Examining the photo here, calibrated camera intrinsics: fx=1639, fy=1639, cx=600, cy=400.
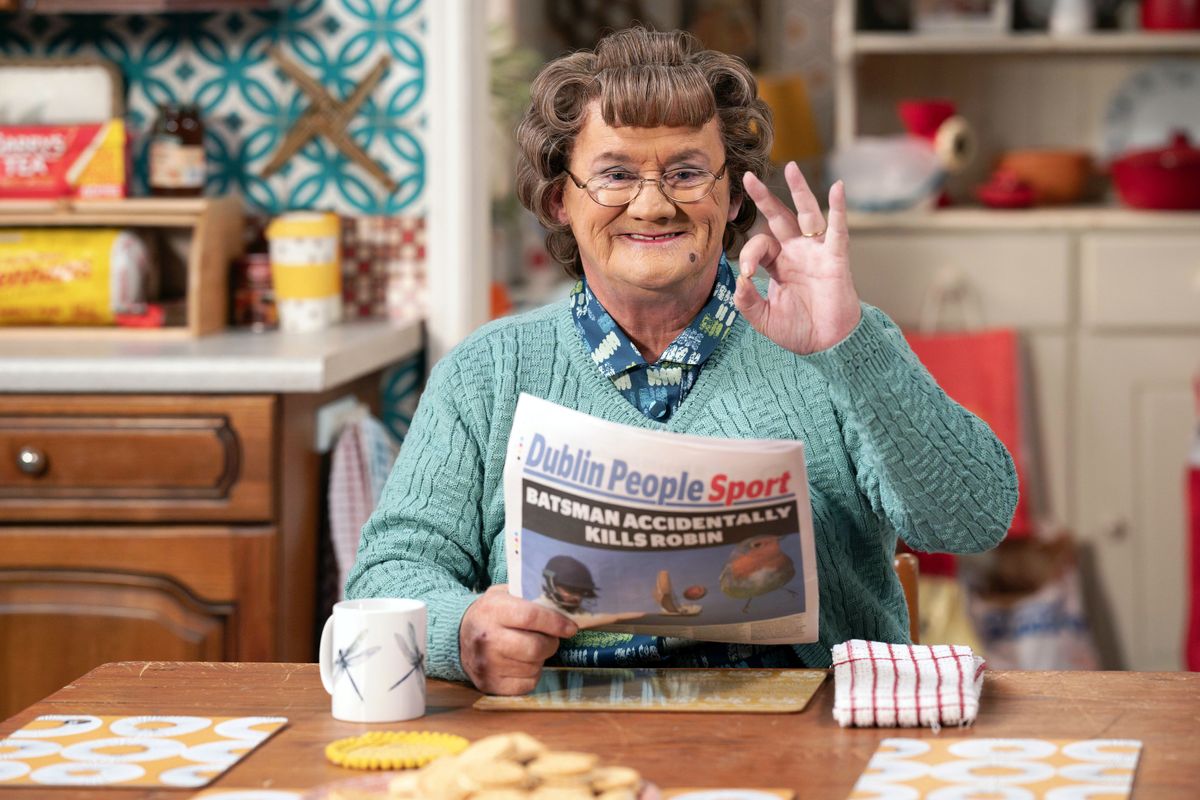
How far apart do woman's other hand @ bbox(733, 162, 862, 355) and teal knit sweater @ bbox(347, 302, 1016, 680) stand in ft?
0.12

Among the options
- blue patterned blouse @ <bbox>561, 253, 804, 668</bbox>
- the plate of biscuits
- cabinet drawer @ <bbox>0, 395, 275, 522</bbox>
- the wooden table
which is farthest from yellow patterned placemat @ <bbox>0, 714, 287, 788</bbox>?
cabinet drawer @ <bbox>0, 395, 275, 522</bbox>

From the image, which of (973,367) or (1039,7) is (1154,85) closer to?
(1039,7)

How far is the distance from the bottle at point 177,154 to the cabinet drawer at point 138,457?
0.55 meters

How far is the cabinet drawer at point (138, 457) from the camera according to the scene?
2.28m

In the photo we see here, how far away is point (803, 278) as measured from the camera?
1.36 meters

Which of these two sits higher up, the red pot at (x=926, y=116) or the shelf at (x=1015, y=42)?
the shelf at (x=1015, y=42)

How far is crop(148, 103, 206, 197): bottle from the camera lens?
2.71 m

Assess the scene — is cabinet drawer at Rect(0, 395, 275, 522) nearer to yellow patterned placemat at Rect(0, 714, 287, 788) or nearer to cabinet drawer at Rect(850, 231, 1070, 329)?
yellow patterned placemat at Rect(0, 714, 287, 788)

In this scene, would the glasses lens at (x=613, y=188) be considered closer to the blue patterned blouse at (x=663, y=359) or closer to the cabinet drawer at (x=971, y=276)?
the blue patterned blouse at (x=663, y=359)

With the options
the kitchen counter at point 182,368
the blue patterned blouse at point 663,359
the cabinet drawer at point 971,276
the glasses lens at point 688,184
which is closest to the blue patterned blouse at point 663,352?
the blue patterned blouse at point 663,359

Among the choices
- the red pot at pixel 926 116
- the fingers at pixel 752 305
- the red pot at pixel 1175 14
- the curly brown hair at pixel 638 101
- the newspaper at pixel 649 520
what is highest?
the red pot at pixel 1175 14

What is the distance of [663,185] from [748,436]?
0.81 feet

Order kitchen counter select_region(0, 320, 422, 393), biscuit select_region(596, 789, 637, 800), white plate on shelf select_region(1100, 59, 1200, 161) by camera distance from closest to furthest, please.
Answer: biscuit select_region(596, 789, 637, 800) → kitchen counter select_region(0, 320, 422, 393) → white plate on shelf select_region(1100, 59, 1200, 161)

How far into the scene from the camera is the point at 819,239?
1367 millimetres
